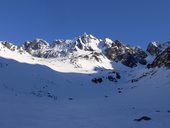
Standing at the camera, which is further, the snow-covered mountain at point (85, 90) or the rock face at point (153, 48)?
the rock face at point (153, 48)

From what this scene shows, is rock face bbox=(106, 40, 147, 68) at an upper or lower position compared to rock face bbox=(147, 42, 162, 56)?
lower

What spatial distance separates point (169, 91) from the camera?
37281mm

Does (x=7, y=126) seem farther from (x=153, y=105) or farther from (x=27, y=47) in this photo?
(x=27, y=47)

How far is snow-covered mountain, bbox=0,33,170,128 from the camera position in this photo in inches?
802

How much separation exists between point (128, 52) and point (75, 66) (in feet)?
126

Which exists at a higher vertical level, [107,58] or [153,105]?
[107,58]

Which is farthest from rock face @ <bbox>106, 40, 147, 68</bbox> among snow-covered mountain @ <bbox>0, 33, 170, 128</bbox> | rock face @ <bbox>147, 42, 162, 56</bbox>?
rock face @ <bbox>147, 42, 162, 56</bbox>

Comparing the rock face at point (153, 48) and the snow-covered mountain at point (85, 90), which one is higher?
the rock face at point (153, 48)

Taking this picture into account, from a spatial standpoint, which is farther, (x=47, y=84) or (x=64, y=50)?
(x=64, y=50)

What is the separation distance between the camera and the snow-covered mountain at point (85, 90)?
20359mm

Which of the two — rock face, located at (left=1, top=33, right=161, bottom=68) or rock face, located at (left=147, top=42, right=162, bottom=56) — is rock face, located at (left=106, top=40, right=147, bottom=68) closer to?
rock face, located at (left=1, top=33, right=161, bottom=68)

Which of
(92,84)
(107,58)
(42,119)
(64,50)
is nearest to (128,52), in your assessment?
(107,58)

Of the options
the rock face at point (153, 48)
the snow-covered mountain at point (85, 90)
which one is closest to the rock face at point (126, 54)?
the snow-covered mountain at point (85, 90)

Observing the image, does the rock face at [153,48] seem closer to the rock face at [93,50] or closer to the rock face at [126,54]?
the rock face at [93,50]
